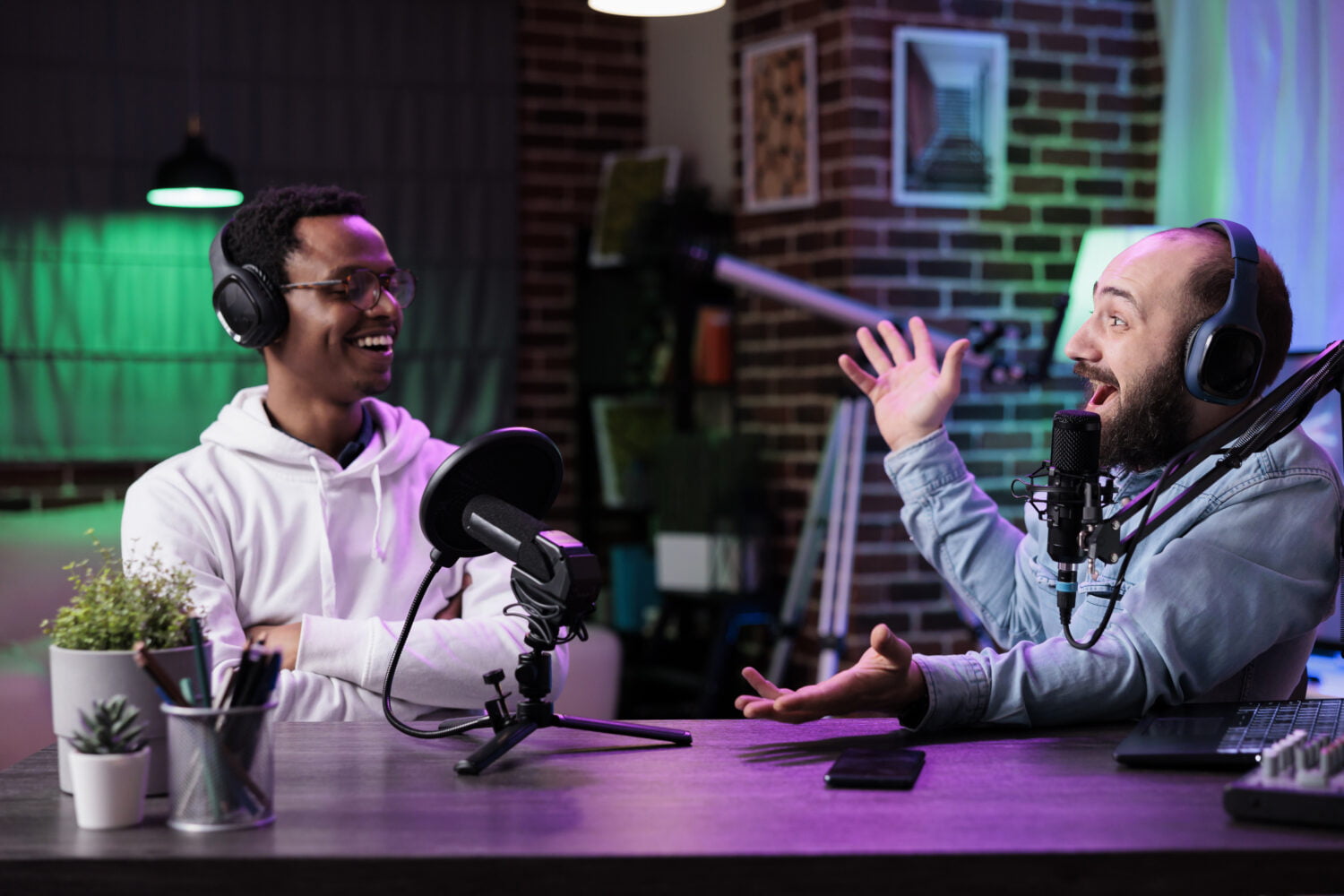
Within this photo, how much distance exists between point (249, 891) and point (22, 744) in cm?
242

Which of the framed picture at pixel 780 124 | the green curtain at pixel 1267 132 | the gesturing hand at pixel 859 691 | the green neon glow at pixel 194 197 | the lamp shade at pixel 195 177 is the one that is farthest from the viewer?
the green neon glow at pixel 194 197

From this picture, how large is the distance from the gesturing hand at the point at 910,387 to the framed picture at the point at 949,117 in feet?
7.18

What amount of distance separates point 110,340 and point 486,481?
3.87m

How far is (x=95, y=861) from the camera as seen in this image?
111cm

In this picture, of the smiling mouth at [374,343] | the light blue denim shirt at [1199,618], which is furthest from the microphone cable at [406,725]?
the smiling mouth at [374,343]

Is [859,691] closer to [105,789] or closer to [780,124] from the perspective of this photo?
[105,789]

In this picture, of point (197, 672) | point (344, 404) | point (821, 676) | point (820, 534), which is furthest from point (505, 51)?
point (197, 672)

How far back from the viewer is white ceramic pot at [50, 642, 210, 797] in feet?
4.19

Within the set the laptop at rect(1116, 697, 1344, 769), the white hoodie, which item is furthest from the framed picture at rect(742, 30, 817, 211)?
the laptop at rect(1116, 697, 1344, 769)

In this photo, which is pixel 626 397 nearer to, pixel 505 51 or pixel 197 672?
pixel 505 51

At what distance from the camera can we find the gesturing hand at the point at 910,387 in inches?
72.9

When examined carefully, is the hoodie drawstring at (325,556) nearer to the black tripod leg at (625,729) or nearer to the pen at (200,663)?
the black tripod leg at (625,729)

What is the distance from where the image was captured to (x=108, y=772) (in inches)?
46.9

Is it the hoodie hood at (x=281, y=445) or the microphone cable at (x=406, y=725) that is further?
the hoodie hood at (x=281, y=445)
